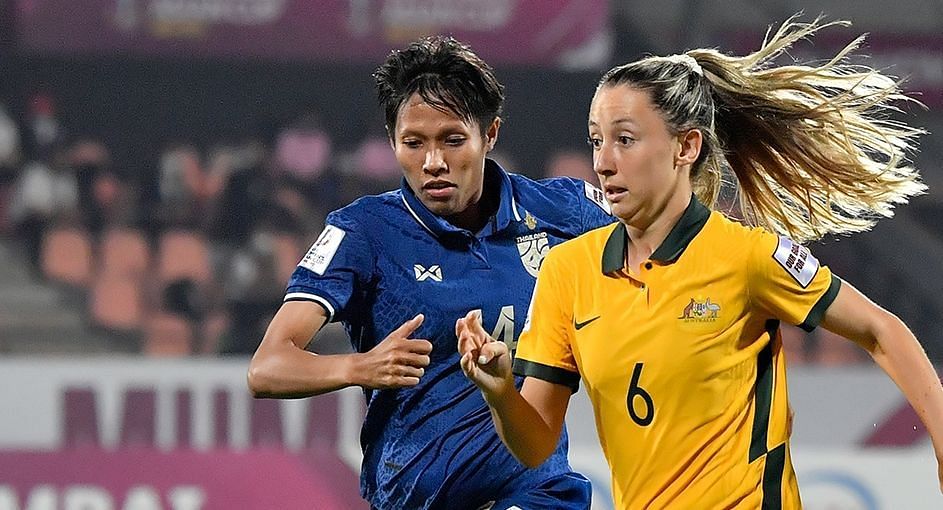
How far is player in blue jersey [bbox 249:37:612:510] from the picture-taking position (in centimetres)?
365

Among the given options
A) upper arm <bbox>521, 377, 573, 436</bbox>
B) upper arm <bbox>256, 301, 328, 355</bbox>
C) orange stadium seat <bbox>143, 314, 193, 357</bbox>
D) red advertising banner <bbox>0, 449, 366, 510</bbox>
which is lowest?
orange stadium seat <bbox>143, 314, 193, 357</bbox>

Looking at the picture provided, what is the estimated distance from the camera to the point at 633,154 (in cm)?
309

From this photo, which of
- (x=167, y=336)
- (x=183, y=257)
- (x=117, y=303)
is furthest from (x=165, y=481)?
(x=183, y=257)

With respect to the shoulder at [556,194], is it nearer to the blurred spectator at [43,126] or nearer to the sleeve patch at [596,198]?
the sleeve patch at [596,198]

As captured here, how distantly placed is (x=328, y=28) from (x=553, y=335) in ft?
28.5

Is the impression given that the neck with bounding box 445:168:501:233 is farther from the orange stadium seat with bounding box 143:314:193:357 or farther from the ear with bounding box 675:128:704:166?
the orange stadium seat with bounding box 143:314:193:357

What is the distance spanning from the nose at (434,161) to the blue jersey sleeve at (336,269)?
253mm

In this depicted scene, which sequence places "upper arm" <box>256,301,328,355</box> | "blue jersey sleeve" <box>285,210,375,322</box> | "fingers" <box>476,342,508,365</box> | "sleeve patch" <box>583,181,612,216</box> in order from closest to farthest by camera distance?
1. "fingers" <box>476,342,508,365</box>
2. "upper arm" <box>256,301,328,355</box>
3. "blue jersey sleeve" <box>285,210,375,322</box>
4. "sleeve patch" <box>583,181,612,216</box>

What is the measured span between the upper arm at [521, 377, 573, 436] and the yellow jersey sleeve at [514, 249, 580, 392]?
0.01m

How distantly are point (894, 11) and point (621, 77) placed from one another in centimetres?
979

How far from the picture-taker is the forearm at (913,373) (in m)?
2.98

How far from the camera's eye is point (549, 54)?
1173cm

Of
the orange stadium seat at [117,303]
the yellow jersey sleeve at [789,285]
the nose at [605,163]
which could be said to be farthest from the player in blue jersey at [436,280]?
the orange stadium seat at [117,303]

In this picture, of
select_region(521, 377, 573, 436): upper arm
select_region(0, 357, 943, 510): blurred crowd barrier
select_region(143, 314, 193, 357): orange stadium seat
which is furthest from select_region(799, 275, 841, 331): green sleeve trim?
select_region(143, 314, 193, 357): orange stadium seat
